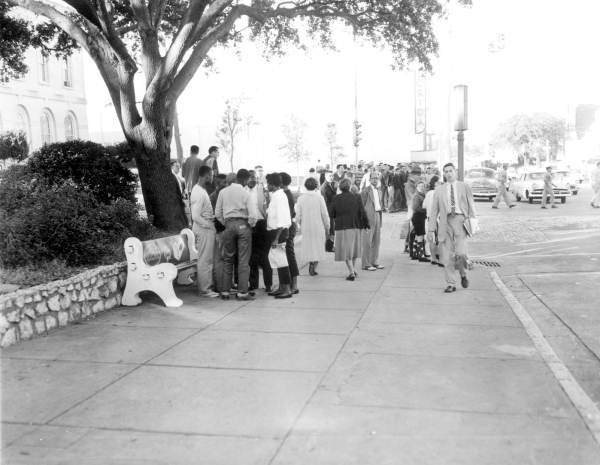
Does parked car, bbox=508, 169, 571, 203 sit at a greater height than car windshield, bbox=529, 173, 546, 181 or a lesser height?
lesser

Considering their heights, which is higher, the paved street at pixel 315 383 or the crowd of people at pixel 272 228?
the crowd of people at pixel 272 228

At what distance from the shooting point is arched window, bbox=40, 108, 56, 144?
1598 inches

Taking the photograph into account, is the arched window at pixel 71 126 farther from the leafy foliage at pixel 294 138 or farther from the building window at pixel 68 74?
the leafy foliage at pixel 294 138

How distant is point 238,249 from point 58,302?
8.64ft

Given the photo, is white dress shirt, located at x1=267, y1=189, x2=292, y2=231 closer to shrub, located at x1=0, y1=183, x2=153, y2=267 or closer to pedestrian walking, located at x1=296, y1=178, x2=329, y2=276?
pedestrian walking, located at x1=296, y1=178, x2=329, y2=276

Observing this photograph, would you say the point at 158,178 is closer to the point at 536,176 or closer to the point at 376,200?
the point at 376,200

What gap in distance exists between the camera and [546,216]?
22.5 metres

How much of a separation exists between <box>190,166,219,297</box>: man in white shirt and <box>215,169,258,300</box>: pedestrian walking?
26 cm

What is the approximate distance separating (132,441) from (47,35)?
12.8 metres

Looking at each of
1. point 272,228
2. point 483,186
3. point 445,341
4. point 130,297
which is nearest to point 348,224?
point 272,228

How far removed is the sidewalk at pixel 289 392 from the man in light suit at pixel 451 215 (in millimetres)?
1322

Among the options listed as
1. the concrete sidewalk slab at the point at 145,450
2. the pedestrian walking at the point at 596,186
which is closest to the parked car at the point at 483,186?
the pedestrian walking at the point at 596,186

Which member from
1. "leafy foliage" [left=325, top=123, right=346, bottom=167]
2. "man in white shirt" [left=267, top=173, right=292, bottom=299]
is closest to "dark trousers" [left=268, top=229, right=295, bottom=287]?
"man in white shirt" [left=267, top=173, right=292, bottom=299]

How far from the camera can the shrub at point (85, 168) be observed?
10.7 m
